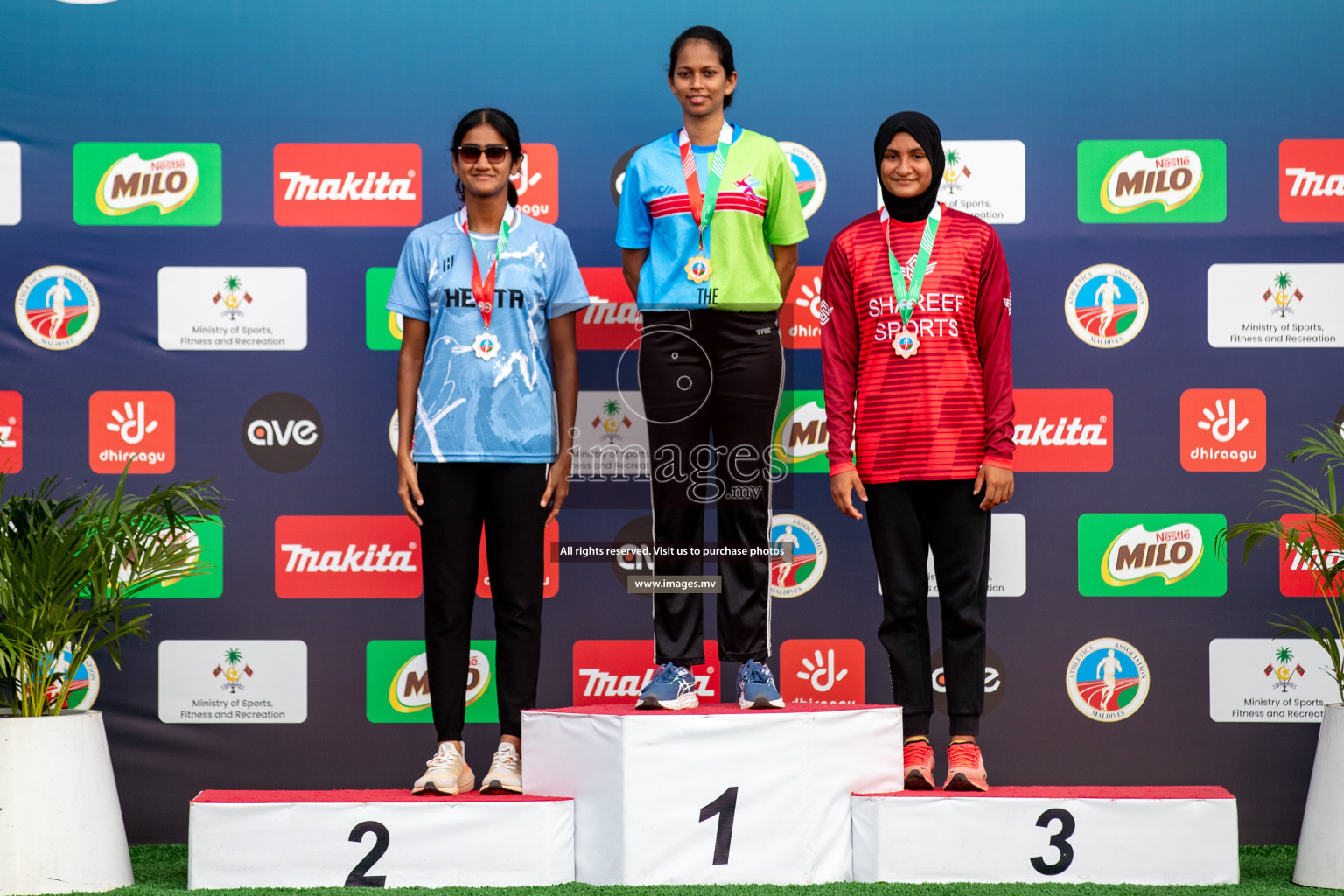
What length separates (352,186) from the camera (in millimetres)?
3207

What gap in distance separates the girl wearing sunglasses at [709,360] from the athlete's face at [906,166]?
28 centimetres

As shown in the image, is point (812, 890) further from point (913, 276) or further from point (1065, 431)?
point (1065, 431)

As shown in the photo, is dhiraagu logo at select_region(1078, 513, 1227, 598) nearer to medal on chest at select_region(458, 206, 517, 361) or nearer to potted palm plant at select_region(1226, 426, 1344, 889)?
potted palm plant at select_region(1226, 426, 1344, 889)

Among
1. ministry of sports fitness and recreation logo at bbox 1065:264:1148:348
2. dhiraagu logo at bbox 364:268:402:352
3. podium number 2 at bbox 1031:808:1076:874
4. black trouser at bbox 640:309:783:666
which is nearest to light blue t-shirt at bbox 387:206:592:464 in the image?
black trouser at bbox 640:309:783:666

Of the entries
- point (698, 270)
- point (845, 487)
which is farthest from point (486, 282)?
point (845, 487)

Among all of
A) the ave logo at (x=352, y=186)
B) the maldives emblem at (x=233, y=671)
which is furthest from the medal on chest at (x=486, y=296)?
the maldives emblem at (x=233, y=671)

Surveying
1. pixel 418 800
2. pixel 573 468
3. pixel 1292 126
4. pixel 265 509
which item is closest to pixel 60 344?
pixel 265 509

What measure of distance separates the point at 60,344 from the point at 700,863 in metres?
2.42

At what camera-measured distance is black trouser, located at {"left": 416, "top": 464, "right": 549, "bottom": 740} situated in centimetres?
254

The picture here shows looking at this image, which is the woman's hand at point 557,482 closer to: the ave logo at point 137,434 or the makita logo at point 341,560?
the makita logo at point 341,560

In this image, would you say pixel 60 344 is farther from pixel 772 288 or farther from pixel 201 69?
pixel 772 288

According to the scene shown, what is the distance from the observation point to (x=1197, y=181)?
3188 millimetres

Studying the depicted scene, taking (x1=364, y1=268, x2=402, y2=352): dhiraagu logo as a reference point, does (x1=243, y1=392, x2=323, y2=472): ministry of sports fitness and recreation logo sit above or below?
below

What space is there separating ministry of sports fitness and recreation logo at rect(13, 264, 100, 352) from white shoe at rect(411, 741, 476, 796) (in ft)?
5.75
